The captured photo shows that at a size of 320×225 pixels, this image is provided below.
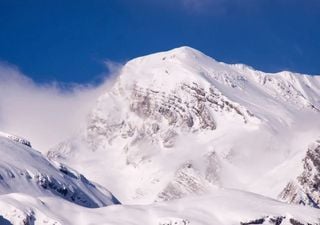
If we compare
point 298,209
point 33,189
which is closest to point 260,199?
point 298,209

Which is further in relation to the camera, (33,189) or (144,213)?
(33,189)

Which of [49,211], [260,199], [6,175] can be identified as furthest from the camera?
[6,175]

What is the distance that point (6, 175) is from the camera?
19188 centimetres

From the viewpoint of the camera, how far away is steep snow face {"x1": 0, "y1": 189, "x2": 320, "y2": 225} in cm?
11506

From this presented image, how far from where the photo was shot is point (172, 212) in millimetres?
127188

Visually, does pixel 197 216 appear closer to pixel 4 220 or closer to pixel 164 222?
pixel 164 222

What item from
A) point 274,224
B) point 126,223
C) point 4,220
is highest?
point 274,224

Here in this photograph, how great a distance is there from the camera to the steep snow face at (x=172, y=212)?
11506 centimetres

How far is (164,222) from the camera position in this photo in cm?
12150

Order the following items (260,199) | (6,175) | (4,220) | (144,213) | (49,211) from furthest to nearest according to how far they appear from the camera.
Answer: (6,175) → (260,199) → (144,213) → (49,211) → (4,220)

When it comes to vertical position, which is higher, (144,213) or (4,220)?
(144,213)

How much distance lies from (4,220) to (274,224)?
32882 mm

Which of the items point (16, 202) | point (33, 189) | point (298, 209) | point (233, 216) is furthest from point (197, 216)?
point (33, 189)

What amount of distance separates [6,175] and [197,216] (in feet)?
237
